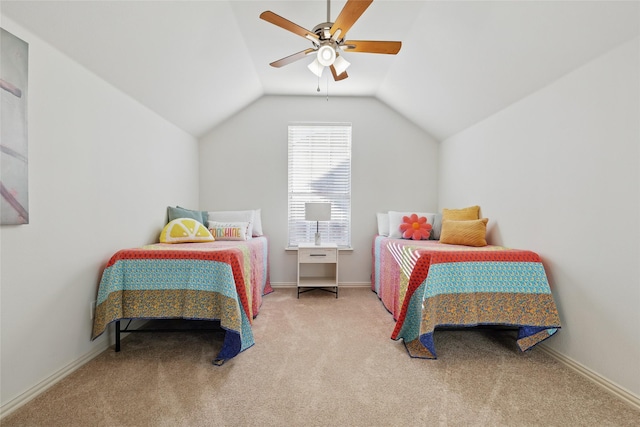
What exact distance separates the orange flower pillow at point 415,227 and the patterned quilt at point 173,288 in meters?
2.20

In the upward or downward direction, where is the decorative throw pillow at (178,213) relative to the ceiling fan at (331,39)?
downward

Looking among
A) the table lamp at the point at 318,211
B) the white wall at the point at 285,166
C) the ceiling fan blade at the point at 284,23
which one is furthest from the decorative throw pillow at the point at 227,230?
the ceiling fan blade at the point at 284,23

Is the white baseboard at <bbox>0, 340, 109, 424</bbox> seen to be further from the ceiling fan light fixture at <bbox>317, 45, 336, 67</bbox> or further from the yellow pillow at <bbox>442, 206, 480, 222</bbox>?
the yellow pillow at <bbox>442, 206, 480, 222</bbox>

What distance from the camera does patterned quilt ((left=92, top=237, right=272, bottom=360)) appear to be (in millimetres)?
2129

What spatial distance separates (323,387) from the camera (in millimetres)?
1802

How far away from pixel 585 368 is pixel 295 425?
1.84m

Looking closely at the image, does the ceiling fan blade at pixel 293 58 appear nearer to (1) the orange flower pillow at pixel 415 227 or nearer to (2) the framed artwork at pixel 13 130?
(2) the framed artwork at pixel 13 130

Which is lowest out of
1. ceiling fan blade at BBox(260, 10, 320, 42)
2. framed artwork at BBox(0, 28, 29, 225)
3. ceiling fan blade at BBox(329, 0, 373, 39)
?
framed artwork at BBox(0, 28, 29, 225)

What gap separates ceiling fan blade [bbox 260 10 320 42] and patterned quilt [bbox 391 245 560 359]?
1714 mm

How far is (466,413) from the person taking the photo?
1.57 meters

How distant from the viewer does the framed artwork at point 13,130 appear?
151 centimetres

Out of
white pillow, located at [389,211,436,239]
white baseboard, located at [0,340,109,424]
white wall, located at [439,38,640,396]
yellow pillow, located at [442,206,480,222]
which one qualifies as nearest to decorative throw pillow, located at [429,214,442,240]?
white pillow, located at [389,211,436,239]

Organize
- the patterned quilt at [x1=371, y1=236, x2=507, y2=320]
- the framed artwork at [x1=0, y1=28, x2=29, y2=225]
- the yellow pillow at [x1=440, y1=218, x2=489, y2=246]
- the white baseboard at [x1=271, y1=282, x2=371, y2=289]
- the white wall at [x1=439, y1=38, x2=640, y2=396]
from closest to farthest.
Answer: the framed artwork at [x1=0, y1=28, x2=29, y2=225], the white wall at [x1=439, y1=38, x2=640, y2=396], the patterned quilt at [x1=371, y1=236, x2=507, y2=320], the yellow pillow at [x1=440, y1=218, x2=489, y2=246], the white baseboard at [x1=271, y1=282, x2=371, y2=289]

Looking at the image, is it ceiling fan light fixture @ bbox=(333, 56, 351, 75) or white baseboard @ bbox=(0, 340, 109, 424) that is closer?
white baseboard @ bbox=(0, 340, 109, 424)
